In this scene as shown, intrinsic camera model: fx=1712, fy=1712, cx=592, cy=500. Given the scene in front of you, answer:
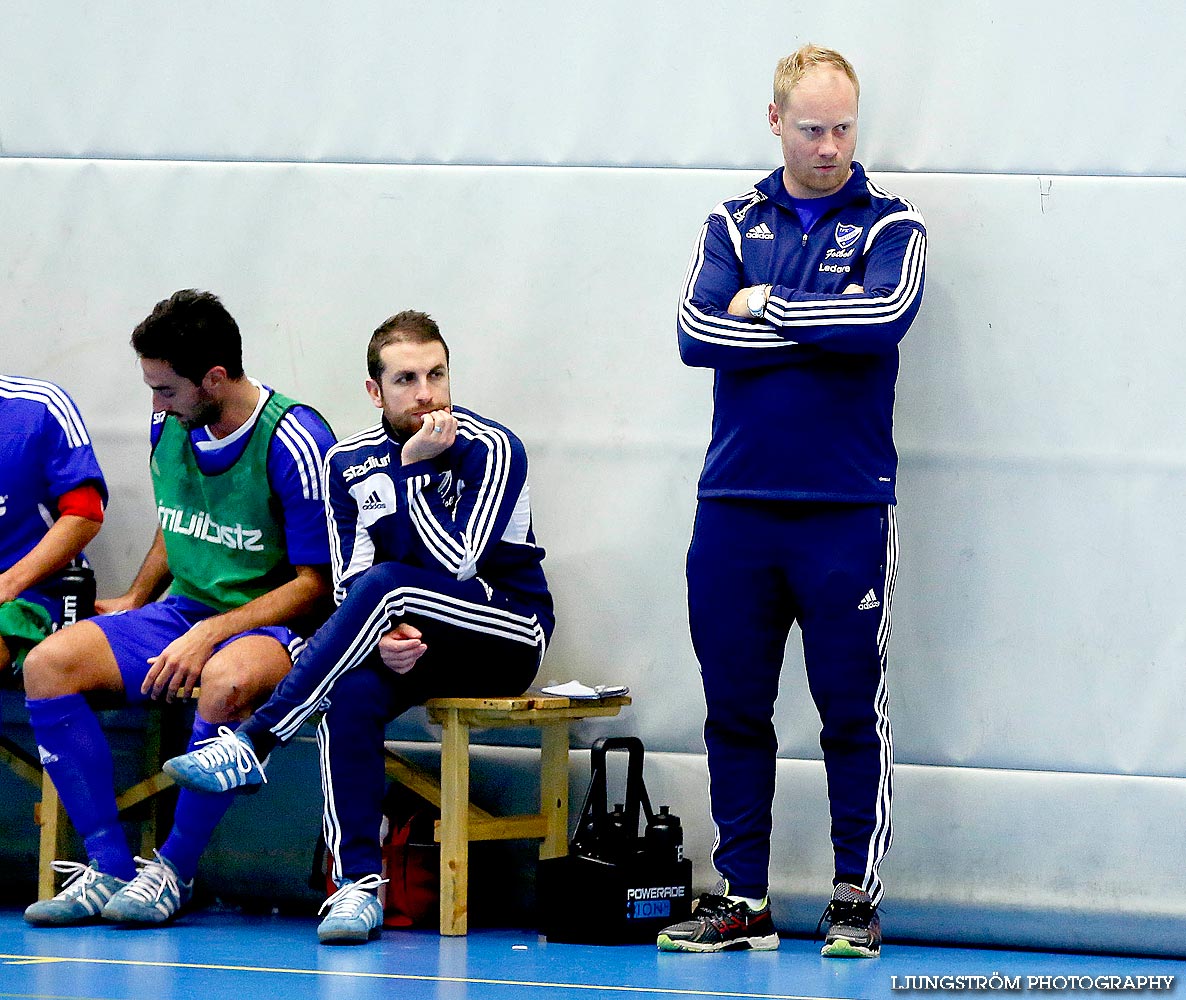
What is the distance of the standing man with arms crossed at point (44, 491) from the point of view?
4.39m

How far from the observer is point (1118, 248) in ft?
13.3

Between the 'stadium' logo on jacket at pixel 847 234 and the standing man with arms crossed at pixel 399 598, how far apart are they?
2.98 ft

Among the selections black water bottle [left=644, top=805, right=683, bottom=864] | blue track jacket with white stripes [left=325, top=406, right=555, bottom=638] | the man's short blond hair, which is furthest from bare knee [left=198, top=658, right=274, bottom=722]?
the man's short blond hair

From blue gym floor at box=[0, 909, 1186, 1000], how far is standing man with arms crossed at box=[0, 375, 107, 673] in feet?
2.87

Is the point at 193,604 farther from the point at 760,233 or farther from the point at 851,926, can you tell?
the point at 851,926

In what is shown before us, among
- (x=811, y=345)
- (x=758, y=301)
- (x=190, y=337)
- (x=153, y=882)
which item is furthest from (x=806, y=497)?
(x=153, y=882)

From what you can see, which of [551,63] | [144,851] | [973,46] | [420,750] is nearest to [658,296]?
[551,63]

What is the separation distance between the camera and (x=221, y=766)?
12.3 ft

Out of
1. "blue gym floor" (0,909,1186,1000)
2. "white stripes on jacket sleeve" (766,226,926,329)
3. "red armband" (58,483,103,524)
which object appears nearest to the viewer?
"blue gym floor" (0,909,1186,1000)

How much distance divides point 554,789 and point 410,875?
407 millimetres

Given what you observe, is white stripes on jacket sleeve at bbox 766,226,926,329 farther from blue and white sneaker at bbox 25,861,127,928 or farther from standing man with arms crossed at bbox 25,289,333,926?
blue and white sneaker at bbox 25,861,127,928

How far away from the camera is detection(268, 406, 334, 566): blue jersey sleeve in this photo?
167 inches

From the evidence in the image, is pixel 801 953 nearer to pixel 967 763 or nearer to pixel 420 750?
pixel 967 763

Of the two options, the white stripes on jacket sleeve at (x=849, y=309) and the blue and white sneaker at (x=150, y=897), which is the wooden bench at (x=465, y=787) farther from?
the white stripes on jacket sleeve at (x=849, y=309)
